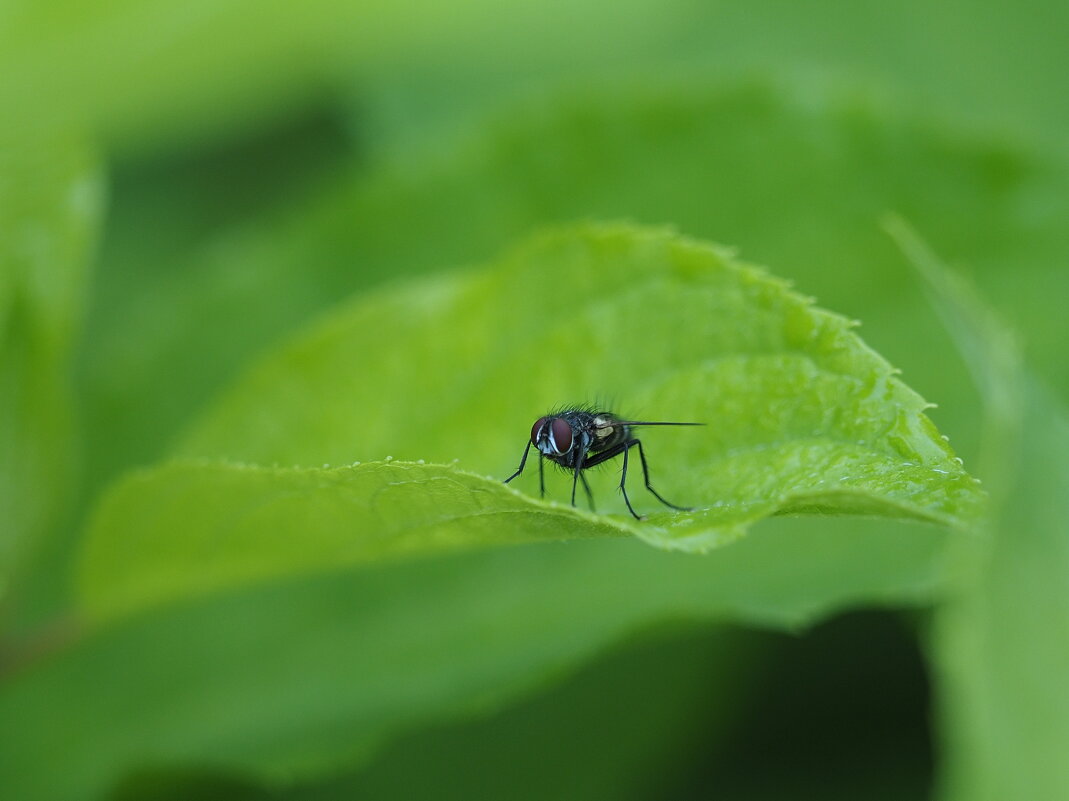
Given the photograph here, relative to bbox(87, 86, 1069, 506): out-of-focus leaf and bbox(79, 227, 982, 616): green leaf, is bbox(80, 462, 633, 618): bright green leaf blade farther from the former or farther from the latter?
bbox(87, 86, 1069, 506): out-of-focus leaf

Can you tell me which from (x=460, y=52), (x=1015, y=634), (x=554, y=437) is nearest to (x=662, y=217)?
(x=554, y=437)

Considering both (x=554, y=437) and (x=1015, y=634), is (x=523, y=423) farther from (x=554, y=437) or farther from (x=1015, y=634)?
(x=1015, y=634)

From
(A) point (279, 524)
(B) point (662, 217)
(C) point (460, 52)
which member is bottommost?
(A) point (279, 524)

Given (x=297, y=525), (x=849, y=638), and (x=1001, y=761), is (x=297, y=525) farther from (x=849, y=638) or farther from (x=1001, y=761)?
(x=849, y=638)

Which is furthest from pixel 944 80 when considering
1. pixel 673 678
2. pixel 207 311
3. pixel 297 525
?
pixel 297 525

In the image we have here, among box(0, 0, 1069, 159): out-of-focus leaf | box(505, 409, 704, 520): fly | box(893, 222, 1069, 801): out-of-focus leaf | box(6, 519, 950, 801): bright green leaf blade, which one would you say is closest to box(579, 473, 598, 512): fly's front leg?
box(505, 409, 704, 520): fly

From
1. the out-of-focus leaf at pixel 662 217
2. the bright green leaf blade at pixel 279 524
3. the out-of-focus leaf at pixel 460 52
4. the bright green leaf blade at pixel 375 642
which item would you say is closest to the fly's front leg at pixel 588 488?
the bright green leaf blade at pixel 375 642
